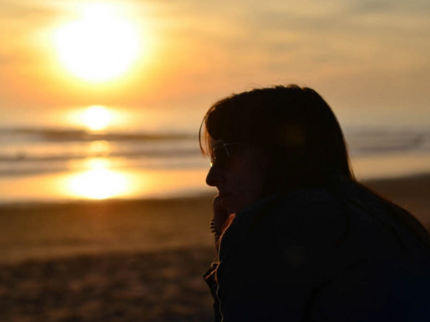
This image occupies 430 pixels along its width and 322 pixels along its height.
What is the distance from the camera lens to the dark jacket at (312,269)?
184cm

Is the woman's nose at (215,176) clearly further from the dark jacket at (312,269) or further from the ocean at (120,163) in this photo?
the ocean at (120,163)

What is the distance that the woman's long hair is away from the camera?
216cm

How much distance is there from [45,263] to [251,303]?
774 centimetres

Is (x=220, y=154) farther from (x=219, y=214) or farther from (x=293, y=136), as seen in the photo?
(x=219, y=214)

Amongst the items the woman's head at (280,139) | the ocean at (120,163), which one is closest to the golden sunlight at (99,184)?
the ocean at (120,163)

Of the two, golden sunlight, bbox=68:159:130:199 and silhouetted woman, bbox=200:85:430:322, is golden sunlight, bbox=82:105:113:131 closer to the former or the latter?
golden sunlight, bbox=68:159:130:199

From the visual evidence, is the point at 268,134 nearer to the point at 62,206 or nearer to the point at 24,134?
the point at 62,206

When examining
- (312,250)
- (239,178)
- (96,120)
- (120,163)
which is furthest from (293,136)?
(96,120)

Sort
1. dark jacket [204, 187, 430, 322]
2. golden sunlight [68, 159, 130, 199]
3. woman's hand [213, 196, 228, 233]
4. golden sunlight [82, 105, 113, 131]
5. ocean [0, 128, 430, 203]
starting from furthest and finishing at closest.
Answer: golden sunlight [82, 105, 113, 131] → ocean [0, 128, 430, 203] → golden sunlight [68, 159, 130, 199] → woman's hand [213, 196, 228, 233] → dark jacket [204, 187, 430, 322]

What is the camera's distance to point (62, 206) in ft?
47.5

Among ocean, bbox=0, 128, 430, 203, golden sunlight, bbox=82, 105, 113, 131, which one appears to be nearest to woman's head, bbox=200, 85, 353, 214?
ocean, bbox=0, 128, 430, 203

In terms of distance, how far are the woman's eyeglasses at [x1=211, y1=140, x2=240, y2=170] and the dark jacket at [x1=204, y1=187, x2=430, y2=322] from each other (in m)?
0.35

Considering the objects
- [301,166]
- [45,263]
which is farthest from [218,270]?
[45,263]

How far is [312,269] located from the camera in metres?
1.85
